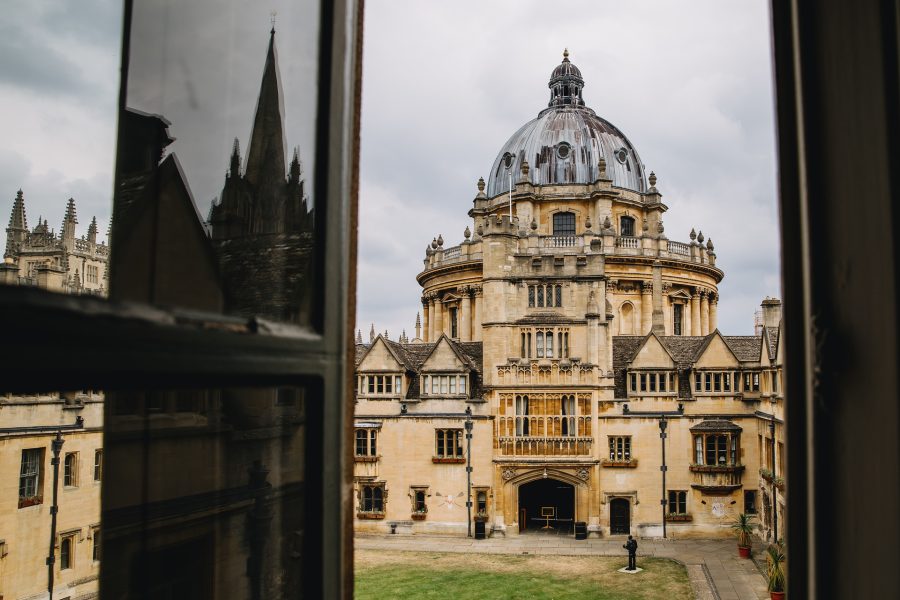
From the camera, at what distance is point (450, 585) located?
2041 cm

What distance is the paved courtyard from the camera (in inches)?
807

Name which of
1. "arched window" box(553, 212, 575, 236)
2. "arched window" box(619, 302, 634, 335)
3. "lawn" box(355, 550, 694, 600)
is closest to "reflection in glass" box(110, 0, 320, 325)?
"lawn" box(355, 550, 694, 600)

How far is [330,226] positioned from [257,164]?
26 centimetres

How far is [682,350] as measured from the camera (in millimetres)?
29250

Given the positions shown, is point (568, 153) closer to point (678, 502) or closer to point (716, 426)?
point (716, 426)

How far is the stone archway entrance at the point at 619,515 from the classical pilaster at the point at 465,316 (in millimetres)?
11918

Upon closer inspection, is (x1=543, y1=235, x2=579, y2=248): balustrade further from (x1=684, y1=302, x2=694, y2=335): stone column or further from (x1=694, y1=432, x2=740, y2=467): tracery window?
(x1=694, y1=432, x2=740, y2=467): tracery window

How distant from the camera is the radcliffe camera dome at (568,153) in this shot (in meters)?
39.2

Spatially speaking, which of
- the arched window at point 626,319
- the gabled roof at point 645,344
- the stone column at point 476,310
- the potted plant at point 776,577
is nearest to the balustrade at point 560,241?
the arched window at point 626,319

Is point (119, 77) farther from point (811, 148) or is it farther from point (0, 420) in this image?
point (811, 148)

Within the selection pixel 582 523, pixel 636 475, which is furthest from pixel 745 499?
pixel 582 523

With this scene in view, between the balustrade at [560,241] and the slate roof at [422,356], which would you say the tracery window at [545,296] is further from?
the balustrade at [560,241]

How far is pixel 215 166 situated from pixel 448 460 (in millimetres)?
26148

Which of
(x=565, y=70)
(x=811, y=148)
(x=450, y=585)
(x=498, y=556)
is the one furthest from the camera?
(x=565, y=70)
